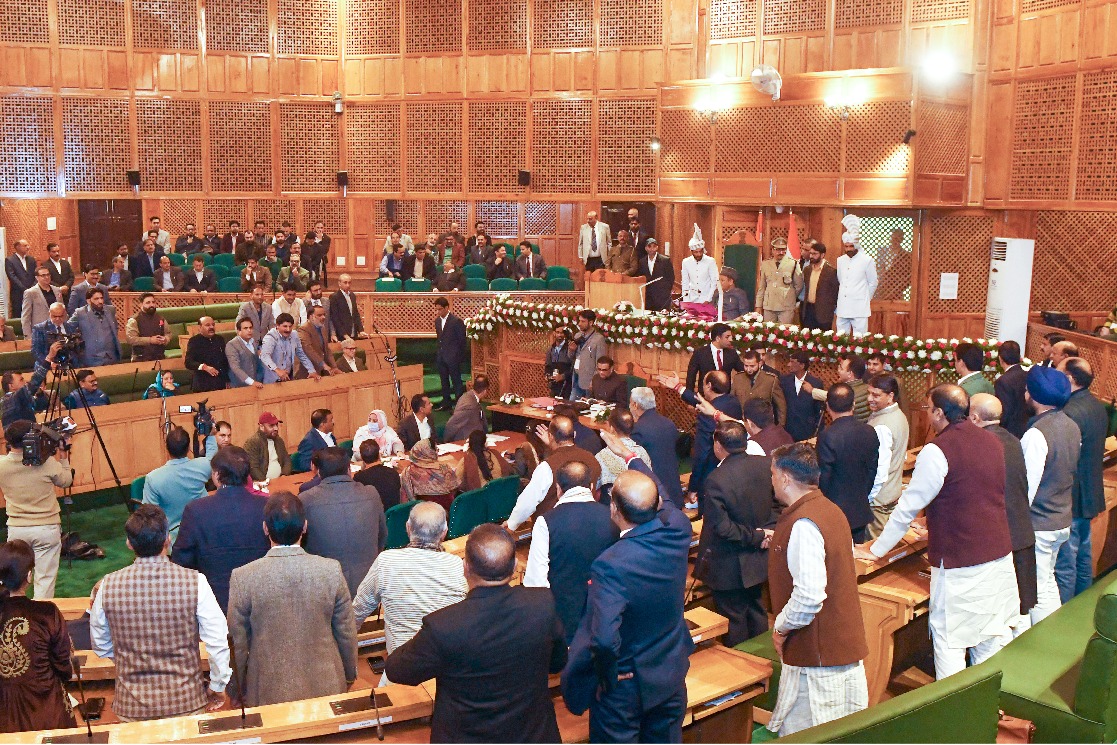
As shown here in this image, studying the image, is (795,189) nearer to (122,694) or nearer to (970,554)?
(970,554)

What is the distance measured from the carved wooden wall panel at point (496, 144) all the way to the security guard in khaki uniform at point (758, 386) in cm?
1043

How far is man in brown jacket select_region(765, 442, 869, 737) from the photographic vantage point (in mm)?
4309

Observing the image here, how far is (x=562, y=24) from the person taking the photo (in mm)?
18766

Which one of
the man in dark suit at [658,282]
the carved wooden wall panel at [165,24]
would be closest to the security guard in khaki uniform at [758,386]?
the man in dark suit at [658,282]

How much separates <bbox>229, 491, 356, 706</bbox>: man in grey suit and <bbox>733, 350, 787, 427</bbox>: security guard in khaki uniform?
5.69 m

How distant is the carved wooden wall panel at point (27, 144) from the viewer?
60.8 feet

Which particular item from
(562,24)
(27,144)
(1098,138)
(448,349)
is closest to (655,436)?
(448,349)

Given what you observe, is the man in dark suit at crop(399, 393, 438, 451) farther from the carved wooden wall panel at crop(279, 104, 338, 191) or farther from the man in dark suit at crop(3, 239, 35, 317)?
the carved wooden wall panel at crop(279, 104, 338, 191)

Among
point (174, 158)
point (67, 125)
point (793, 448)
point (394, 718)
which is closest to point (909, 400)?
point (793, 448)

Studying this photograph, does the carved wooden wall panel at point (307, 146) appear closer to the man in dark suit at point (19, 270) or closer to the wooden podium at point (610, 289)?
the man in dark suit at point (19, 270)

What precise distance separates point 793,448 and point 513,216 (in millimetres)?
15755

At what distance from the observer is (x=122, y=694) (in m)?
4.21

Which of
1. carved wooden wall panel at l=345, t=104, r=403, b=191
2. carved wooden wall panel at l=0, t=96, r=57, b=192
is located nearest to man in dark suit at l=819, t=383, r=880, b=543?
carved wooden wall panel at l=345, t=104, r=403, b=191

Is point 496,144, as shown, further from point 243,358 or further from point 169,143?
point 243,358
